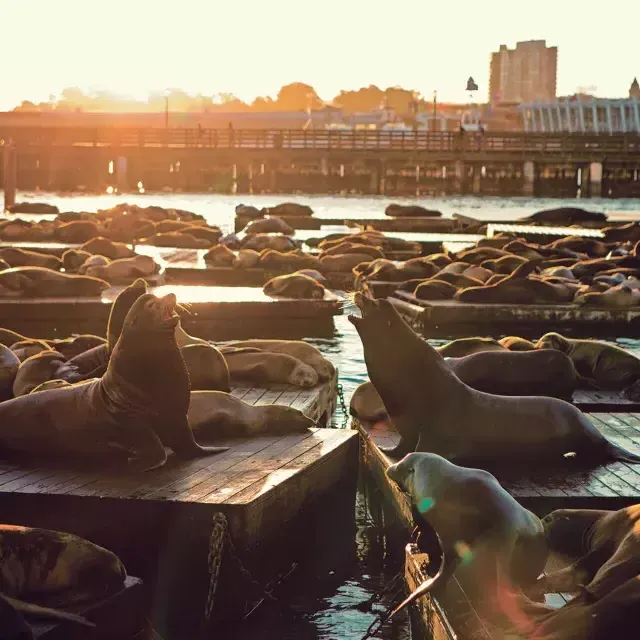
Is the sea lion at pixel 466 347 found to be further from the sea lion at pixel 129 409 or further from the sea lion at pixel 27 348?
the sea lion at pixel 129 409

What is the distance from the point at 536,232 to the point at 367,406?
19.9m

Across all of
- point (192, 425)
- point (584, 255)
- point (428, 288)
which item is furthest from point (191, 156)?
point (192, 425)

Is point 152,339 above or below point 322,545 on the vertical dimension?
above

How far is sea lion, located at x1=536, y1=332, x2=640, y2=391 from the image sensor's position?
891cm

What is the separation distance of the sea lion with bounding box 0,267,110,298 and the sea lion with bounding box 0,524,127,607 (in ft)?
31.5

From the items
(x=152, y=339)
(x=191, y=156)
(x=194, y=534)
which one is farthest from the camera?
(x=191, y=156)

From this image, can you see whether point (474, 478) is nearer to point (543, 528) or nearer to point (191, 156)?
point (543, 528)

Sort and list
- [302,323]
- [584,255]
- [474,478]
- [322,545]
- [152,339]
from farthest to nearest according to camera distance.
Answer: [584,255], [302,323], [322,545], [152,339], [474,478]

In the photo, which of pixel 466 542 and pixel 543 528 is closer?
pixel 466 542

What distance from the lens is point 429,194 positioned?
6338cm

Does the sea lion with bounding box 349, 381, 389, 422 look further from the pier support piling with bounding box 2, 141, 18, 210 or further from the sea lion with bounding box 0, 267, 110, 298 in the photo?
the pier support piling with bounding box 2, 141, 18, 210

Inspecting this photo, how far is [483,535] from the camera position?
4.43 meters

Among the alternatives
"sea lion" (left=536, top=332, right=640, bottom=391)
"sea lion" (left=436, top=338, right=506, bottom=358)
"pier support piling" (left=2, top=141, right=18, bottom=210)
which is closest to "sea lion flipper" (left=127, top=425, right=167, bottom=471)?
"sea lion" (left=436, top=338, right=506, bottom=358)

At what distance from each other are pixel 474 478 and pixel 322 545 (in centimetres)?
188
